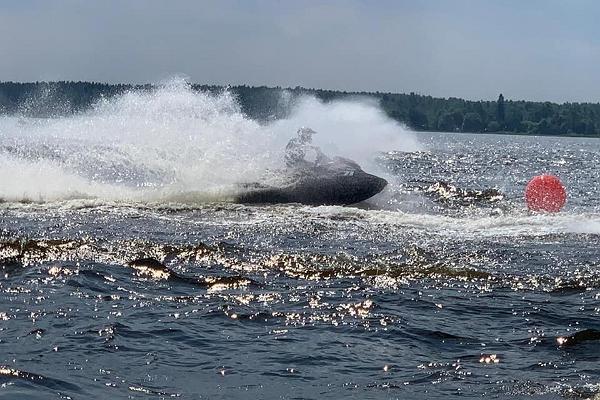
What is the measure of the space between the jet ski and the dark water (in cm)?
371

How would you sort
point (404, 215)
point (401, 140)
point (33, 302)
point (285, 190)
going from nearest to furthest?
1. point (33, 302)
2. point (404, 215)
3. point (285, 190)
4. point (401, 140)

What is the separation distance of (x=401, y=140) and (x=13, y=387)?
6207cm

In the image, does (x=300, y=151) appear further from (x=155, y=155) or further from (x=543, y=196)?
(x=543, y=196)

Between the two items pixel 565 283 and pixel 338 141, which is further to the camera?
pixel 338 141

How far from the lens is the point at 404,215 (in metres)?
18.7

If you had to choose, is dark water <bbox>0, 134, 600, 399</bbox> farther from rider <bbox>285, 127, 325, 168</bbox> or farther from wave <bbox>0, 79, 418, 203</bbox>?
rider <bbox>285, 127, 325, 168</bbox>

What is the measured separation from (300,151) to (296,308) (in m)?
15.6

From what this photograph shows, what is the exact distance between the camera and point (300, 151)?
2552cm

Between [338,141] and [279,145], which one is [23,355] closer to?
[279,145]

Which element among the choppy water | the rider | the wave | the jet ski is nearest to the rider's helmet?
the rider

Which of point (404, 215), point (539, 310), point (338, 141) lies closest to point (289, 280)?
point (539, 310)

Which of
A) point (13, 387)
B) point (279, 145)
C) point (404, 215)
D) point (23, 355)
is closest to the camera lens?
point (13, 387)

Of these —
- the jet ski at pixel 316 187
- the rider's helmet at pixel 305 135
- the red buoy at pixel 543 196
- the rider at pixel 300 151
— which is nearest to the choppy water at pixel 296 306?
the jet ski at pixel 316 187

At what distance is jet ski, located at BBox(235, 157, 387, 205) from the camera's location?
2153 centimetres
